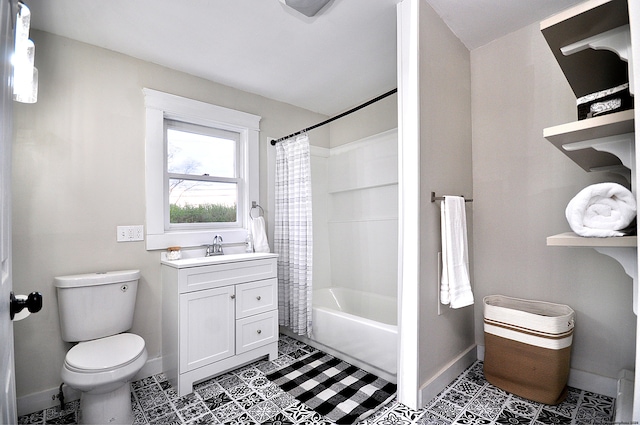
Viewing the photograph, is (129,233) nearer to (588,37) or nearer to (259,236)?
(259,236)

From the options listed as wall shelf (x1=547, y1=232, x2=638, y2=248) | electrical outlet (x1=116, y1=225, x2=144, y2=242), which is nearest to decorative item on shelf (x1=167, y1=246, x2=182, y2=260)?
electrical outlet (x1=116, y1=225, x2=144, y2=242)

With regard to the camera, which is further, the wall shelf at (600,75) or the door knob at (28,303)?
the wall shelf at (600,75)

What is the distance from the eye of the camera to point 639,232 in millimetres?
836

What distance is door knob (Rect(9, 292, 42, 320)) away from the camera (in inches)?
33.9

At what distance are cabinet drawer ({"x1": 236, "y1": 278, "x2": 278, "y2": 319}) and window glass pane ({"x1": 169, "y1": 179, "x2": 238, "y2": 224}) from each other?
2.53 feet

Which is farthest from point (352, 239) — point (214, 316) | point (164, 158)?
point (164, 158)

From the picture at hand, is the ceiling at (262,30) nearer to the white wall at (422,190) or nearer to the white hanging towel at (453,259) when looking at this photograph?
the white wall at (422,190)

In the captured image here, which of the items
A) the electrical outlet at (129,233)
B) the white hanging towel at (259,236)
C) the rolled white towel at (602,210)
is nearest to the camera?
the rolled white towel at (602,210)

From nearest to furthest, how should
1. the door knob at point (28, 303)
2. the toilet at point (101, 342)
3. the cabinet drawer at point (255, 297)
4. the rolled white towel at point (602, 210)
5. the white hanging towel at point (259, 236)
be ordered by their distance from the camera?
the door knob at point (28, 303)
the rolled white towel at point (602, 210)
the toilet at point (101, 342)
the cabinet drawer at point (255, 297)
the white hanging towel at point (259, 236)

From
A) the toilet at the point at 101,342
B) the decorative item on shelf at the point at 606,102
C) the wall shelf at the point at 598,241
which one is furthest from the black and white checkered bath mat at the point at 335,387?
the decorative item on shelf at the point at 606,102

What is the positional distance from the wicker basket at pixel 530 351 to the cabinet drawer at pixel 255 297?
1.56 m

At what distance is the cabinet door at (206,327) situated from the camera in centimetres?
201

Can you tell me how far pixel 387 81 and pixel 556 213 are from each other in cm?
170

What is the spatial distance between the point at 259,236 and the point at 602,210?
2.32m
